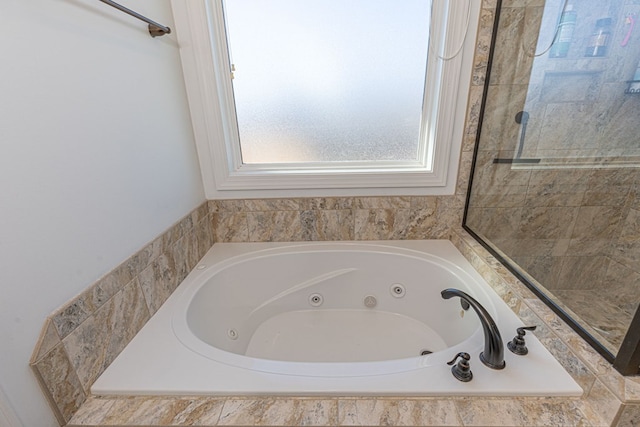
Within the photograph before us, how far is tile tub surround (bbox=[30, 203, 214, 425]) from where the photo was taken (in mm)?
689

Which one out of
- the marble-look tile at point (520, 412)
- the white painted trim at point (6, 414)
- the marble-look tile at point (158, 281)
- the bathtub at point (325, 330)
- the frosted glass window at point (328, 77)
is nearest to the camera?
the white painted trim at point (6, 414)

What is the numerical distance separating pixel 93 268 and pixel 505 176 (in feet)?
6.26

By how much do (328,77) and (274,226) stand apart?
0.88 meters

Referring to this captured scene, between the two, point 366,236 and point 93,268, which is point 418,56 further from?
point 93,268

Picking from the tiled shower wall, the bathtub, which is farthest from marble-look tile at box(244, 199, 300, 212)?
the bathtub

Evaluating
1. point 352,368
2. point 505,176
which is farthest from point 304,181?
point 505,176

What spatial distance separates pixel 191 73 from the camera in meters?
1.38

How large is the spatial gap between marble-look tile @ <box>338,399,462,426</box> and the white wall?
73 cm

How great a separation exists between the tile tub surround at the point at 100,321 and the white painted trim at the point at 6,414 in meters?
0.07

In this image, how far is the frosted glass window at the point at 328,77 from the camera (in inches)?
54.7

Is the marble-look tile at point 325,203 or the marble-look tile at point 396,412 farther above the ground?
the marble-look tile at point 325,203

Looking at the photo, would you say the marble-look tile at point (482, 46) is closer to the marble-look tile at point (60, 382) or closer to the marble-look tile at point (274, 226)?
the marble-look tile at point (274, 226)

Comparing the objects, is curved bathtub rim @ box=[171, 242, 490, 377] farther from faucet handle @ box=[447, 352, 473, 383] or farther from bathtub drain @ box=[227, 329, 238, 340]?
bathtub drain @ box=[227, 329, 238, 340]

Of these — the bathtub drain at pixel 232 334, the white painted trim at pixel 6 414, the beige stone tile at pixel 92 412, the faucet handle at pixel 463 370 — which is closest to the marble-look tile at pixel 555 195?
the faucet handle at pixel 463 370
